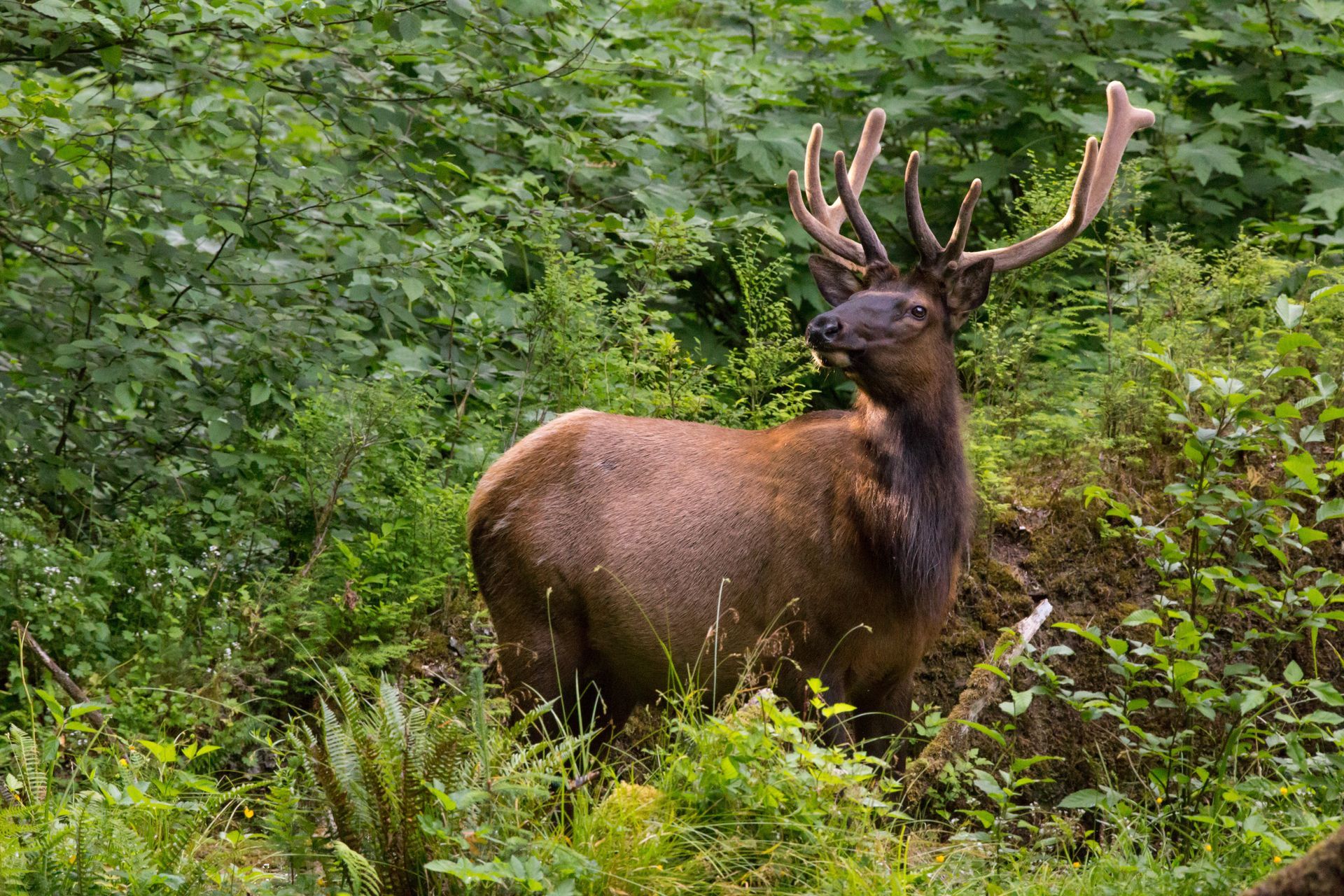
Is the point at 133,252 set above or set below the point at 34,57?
below

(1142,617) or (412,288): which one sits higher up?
(412,288)

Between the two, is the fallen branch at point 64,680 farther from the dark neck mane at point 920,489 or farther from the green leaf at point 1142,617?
the green leaf at point 1142,617

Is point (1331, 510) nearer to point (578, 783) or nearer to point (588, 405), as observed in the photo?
point (578, 783)

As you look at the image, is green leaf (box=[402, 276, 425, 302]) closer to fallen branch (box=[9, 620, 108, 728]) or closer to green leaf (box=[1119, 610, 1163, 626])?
fallen branch (box=[9, 620, 108, 728])

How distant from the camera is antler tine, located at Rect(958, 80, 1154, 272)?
5531 mm

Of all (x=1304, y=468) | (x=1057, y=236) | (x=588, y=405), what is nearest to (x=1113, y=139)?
(x=1057, y=236)

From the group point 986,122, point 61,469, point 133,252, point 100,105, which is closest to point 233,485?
point 61,469

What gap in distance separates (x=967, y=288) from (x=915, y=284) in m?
0.21

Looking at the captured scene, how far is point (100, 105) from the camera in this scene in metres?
6.27

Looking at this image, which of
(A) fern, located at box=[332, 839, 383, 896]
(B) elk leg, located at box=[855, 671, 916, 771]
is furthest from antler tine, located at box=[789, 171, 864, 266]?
(A) fern, located at box=[332, 839, 383, 896]

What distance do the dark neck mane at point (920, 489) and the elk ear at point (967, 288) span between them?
0.29m

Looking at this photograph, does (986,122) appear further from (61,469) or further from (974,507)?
(61,469)

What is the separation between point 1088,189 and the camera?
5566 mm

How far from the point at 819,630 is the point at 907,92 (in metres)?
4.89
